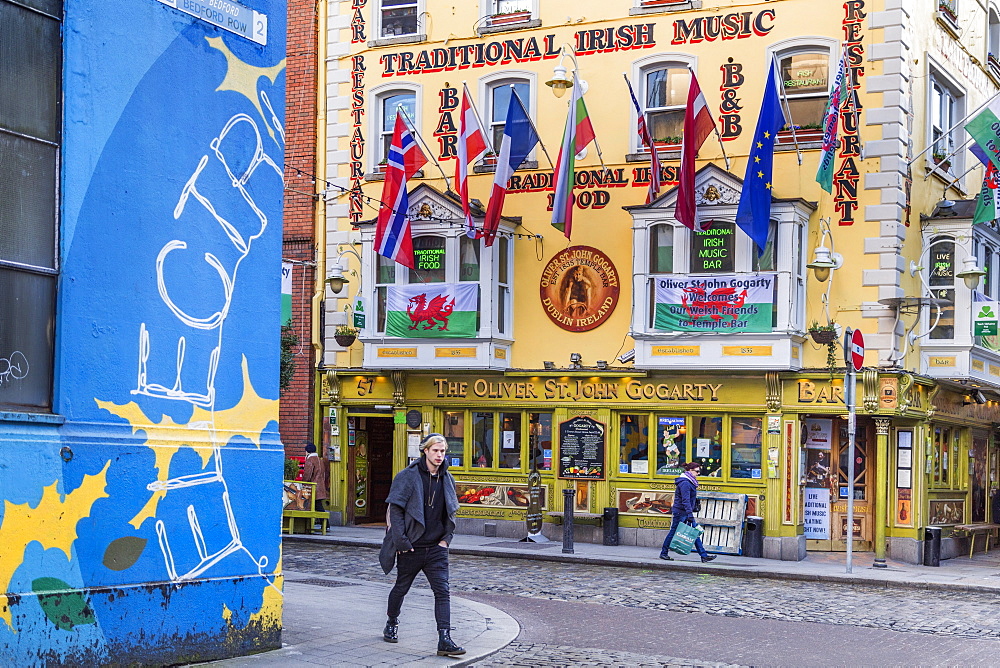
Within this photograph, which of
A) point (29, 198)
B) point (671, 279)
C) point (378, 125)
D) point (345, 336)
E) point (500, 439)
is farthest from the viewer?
point (378, 125)

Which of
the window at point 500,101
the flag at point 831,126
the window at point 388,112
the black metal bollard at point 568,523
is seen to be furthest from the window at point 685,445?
the window at point 388,112

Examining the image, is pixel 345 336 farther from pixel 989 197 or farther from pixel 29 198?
pixel 29 198

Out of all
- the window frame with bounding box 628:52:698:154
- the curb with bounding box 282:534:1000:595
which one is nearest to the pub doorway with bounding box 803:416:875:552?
the curb with bounding box 282:534:1000:595

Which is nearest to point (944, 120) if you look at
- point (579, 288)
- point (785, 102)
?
point (785, 102)

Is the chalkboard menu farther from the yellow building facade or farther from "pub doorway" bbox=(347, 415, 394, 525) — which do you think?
"pub doorway" bbox=(347, 415, 394, 525)

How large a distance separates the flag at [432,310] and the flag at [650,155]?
3.75m

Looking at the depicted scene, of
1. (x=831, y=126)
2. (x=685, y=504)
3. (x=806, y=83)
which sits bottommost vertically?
(x=685, y=504)

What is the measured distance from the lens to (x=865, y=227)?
71.0 ft

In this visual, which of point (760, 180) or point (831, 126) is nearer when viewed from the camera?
point (831, 126)

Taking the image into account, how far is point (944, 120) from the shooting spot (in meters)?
24.4

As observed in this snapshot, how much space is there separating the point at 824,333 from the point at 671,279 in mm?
2829

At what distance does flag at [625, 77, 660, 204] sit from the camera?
21.5 meters

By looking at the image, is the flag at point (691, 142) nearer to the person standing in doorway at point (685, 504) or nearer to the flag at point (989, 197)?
the person standing in doorway at point (685, 504)

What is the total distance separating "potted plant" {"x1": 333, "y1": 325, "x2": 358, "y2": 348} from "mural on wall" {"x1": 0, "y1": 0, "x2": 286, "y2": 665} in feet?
46.1
